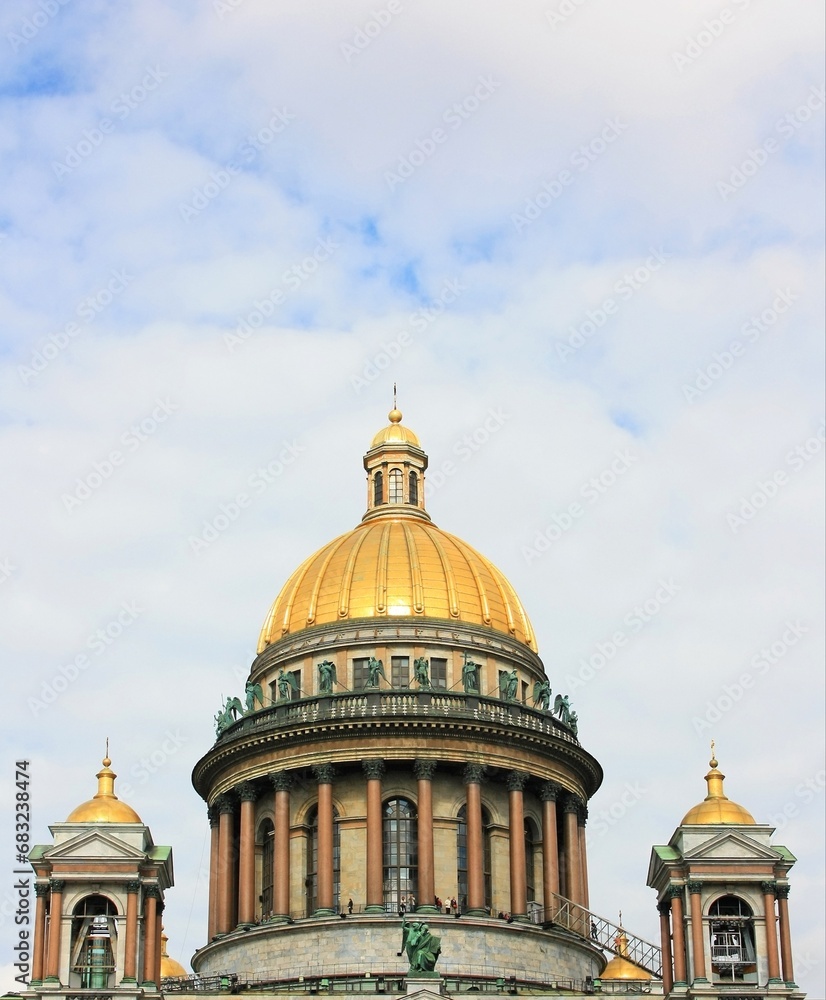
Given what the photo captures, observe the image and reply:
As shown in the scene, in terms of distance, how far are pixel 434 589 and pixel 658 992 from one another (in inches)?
869

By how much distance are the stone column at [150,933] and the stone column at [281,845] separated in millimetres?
10752

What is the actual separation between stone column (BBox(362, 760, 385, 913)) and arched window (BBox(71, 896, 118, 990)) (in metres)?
13.0

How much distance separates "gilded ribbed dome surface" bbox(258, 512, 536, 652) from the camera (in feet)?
316

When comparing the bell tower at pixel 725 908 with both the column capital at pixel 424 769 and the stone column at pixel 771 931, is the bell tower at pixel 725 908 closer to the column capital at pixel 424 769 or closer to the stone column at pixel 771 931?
the stone column at pixel 771 931

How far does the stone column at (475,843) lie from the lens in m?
89.0

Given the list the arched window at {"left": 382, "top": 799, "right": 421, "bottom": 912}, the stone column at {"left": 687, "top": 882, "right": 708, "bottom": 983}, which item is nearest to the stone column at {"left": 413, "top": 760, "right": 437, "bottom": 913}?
the arched window at {"left": 382, "top": 799, "right": 421, "bottom": 912}

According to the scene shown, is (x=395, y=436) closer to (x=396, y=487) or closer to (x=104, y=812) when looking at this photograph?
(x=396, y=487)

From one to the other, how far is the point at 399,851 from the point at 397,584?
1232cm

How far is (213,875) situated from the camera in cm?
9506

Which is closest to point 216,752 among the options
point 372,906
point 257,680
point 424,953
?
point 257,680

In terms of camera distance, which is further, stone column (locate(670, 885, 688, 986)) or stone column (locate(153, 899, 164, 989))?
stone column (locate(153, 899, 164, 989))

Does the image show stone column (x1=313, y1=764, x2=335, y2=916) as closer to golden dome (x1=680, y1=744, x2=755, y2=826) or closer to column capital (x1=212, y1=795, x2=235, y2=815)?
column capital (x1=212, y1=795, x2=235, y2=815)

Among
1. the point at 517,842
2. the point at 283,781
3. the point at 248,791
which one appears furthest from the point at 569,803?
the point at 248,791

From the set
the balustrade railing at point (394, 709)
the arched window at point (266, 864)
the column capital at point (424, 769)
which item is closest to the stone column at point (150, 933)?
the arched window at point (266, 864)
